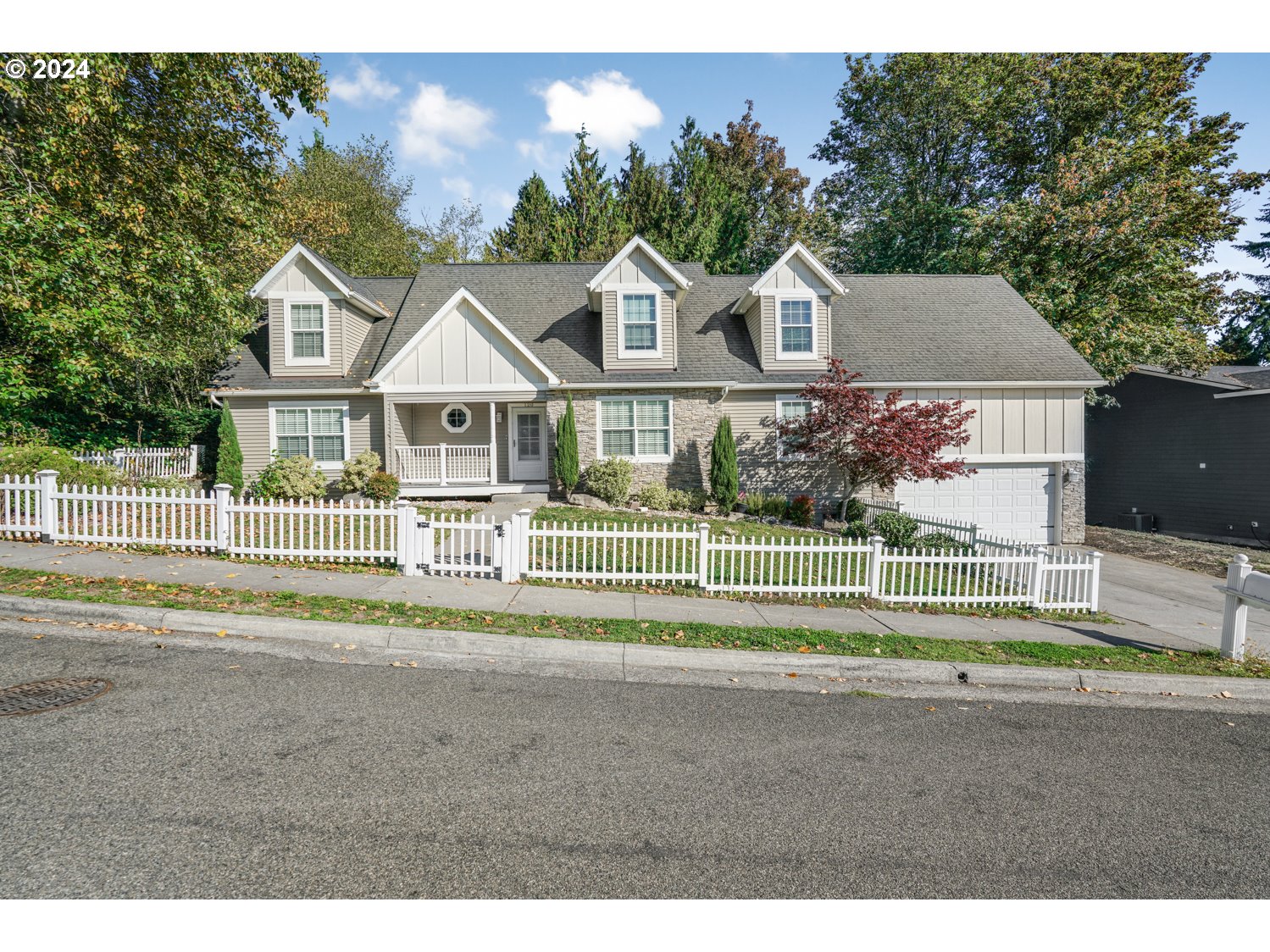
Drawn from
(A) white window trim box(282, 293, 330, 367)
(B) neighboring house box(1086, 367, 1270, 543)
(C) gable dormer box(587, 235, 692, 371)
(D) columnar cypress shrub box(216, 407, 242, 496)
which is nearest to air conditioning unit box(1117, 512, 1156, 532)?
(B) neighboring house box(1086, 367, 1270, 543)

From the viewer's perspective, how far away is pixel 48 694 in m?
4.91

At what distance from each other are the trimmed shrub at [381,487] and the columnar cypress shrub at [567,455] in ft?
13.9

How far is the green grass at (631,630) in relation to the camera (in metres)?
7.00

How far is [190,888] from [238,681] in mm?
2924

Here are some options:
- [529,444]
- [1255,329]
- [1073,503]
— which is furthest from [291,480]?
[1255,329]

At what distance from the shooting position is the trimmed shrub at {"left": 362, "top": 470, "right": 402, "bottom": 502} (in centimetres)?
1570

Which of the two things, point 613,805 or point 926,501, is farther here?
point 926,501

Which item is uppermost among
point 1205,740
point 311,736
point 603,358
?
point 603,358

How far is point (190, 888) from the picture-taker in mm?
2896

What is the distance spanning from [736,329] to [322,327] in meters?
12.3

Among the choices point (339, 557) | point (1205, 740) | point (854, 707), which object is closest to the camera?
→ point (1205, 740)

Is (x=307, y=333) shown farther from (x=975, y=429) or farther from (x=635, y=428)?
(x=975, y=429)

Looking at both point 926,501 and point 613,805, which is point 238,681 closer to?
point 613,805

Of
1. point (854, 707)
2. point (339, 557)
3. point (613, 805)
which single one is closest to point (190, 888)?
point (613, 805)
